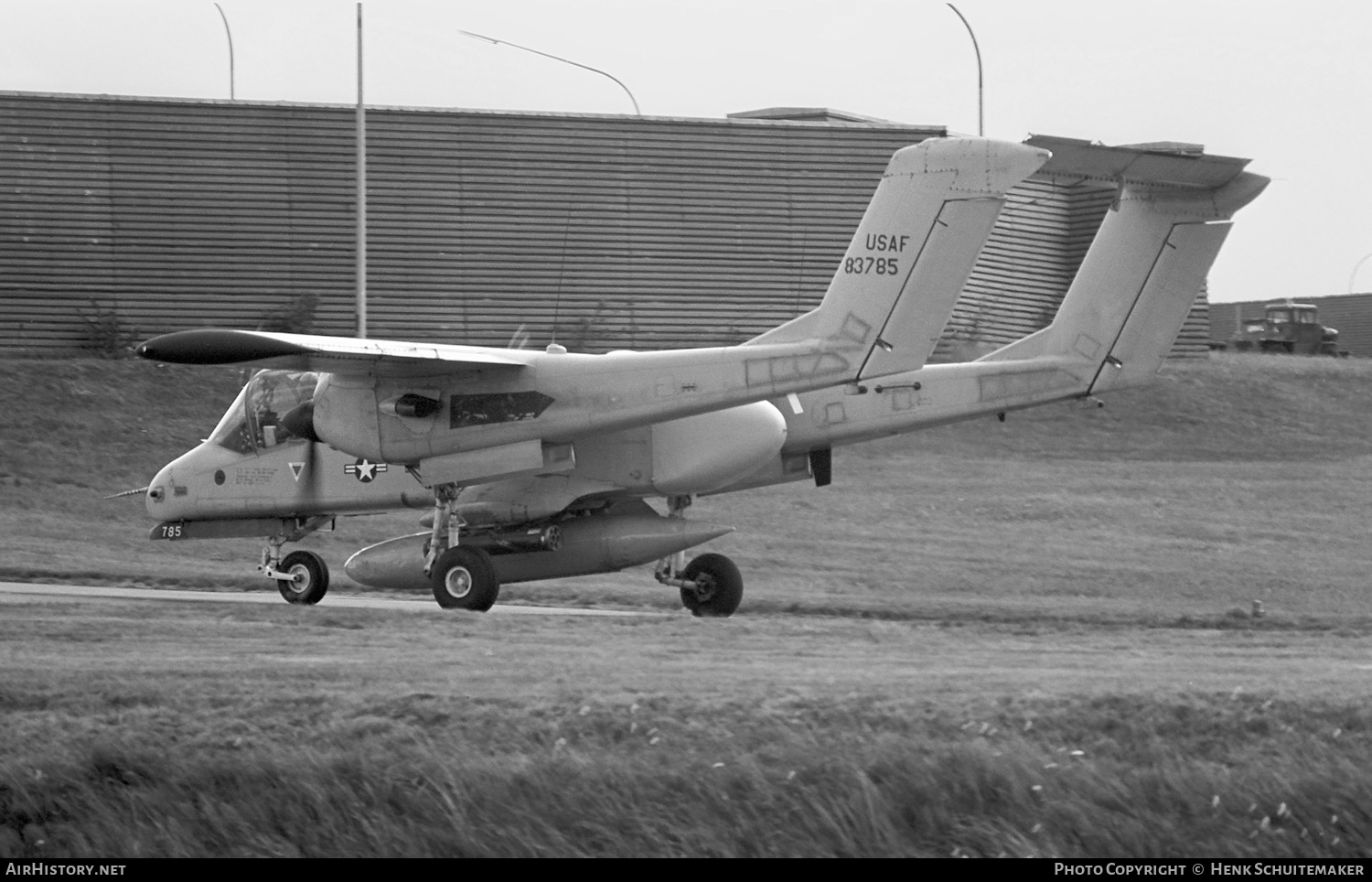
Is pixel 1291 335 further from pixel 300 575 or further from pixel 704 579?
pixel 300 575

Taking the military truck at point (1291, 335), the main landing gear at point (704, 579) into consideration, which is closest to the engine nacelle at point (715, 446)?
the main landing gear at point (704, 579)

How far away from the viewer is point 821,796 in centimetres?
1167

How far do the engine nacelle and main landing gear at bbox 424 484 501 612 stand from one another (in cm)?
210

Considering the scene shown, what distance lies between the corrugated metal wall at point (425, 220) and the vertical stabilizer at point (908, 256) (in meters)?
21.1

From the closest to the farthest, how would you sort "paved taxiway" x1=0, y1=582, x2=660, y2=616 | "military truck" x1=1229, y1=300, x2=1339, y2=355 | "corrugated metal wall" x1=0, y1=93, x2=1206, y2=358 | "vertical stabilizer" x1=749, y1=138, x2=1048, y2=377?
"vertical stabilizer" x1=749, y1=138, x2=1048, y2=377 < "paved taxiway" x1=0, y1=582, x2=660, y2=616 < "corrugated metal wall" x1=0, y1=93, x2=1206, y2=358 < "military truck" x1=1229, y1=300, x2=1339, y2=355

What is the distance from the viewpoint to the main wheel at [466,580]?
1970 centimetres

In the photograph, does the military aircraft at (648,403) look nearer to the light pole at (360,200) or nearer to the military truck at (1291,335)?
the light pole at (360,200)

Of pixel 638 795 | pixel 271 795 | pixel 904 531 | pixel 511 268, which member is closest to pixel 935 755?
pixel 638 795

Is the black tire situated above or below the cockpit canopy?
below

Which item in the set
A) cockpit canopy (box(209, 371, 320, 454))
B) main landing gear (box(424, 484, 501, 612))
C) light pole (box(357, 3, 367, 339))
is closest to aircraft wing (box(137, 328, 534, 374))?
main landing gear (box(424, 484, 501, 612))

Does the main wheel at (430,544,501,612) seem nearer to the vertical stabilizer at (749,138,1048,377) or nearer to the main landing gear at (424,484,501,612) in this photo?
the main landing gear at (424,484,501,612)

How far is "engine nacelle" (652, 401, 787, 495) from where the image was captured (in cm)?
2020

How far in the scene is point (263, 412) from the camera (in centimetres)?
2216

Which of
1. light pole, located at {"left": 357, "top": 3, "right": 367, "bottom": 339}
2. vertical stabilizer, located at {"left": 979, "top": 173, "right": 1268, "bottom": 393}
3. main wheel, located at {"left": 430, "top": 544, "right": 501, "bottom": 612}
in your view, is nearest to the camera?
main wheel, located at {"left": 430, "top": 544, "right": 501, "bottom": 612}
